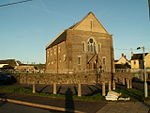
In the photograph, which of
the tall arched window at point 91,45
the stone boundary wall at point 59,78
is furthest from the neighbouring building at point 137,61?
the stone boundary wall at point 59,78

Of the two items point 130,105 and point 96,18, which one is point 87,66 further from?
point 130,105

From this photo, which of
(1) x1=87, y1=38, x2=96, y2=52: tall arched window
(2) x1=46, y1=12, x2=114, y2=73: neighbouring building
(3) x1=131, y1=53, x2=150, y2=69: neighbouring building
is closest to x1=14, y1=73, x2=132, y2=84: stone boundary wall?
(2) x1=46, y1=12, x2=114, y2=73: neighbouring building

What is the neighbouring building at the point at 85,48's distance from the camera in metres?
46.3

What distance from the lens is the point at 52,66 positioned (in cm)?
5638

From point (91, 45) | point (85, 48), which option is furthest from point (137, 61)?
point (85, 48)

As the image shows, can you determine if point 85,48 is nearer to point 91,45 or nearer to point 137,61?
point 91,45

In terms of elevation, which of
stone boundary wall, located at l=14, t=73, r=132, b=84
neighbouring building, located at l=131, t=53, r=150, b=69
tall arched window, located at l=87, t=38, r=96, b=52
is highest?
tall arched window, located at l=87, t=38, r=96, b=52

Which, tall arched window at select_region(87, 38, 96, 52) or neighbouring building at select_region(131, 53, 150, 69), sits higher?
tall arched window at select_region(87, 38, 96, 52)

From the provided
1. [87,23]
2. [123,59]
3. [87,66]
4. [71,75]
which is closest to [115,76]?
[87,66]

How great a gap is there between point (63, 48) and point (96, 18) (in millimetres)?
11243

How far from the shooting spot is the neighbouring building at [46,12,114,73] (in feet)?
152

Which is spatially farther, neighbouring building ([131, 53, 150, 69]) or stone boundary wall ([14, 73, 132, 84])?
neighbouring building ([131, 53, 150, 69])

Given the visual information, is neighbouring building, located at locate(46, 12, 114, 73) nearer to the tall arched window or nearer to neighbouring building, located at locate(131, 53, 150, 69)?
the tall arched window

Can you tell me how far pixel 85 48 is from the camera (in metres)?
48.6
